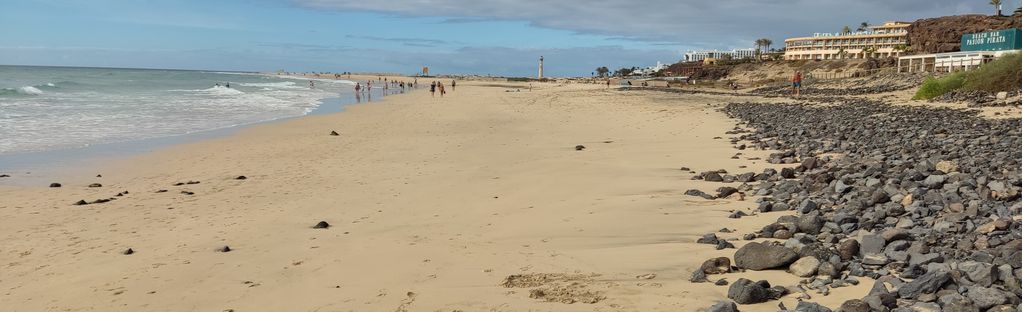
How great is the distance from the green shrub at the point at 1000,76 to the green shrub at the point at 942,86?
79 cm

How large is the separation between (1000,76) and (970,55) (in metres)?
26.9

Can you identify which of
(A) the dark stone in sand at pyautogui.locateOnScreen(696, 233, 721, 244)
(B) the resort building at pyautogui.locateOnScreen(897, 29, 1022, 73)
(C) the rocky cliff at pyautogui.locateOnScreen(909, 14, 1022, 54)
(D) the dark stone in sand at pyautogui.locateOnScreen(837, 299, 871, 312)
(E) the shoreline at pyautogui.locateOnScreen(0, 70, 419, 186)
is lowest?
(E) the shoreline at pyautogui.locateOnScreen(0, 70, 419, 186)

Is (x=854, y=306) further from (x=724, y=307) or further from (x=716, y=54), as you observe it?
(x=716, y=54)

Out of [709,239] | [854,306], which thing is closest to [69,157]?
[709,239]

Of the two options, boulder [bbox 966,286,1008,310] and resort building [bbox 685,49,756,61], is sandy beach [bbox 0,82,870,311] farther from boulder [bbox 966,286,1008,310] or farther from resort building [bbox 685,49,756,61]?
resort building [bbox 685,49,756,61]

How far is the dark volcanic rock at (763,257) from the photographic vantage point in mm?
4762

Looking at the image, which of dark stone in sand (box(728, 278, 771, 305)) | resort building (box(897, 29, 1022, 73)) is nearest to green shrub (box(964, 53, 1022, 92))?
resort building (box(897, 29, 1022, 73))

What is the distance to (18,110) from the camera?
2877 centimetres

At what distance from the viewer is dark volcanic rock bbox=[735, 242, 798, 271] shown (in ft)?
15.6

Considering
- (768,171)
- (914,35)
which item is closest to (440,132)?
(768,171)

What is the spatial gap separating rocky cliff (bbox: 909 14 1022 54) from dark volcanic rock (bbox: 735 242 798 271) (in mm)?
77017

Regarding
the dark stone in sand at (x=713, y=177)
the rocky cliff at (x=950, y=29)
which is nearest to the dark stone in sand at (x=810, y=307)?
the dark stone in sand at (x=713, y=177)

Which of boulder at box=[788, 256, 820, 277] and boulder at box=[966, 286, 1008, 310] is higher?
boulder at box=[966, 286, 1008, 310]

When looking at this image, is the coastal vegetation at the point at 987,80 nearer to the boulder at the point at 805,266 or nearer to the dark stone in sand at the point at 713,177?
the dark stone in sand at the point at 713,177
